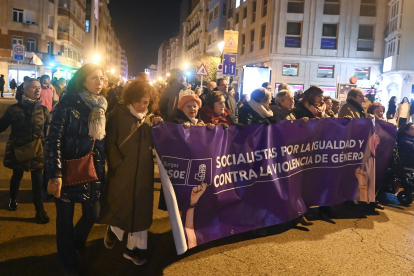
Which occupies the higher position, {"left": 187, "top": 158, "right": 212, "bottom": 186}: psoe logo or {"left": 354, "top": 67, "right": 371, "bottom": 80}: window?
{"left": 354, "top": 67, "right": 371, "bottom": 80}: window

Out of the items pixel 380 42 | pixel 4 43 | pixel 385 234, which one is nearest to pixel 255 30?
pixel 380 42

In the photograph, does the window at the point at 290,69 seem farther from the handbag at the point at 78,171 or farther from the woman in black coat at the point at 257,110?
the handbag at the point at 78,171

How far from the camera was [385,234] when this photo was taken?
5.42 m

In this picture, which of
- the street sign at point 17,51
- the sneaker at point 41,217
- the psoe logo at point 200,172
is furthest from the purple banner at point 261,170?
the street sign at point 17,51

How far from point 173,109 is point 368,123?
3566 millimetres

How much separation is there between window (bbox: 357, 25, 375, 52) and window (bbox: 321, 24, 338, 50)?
2.27 meters

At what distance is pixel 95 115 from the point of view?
11.7ft

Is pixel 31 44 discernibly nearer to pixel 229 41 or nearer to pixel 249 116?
pixel 229 41

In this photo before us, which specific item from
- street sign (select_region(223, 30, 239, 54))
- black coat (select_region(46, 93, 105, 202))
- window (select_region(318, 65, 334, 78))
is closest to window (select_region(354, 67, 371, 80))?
window (select_region(318, 65, 334, 78))

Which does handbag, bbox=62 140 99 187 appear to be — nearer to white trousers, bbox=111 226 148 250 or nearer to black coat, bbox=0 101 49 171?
white trousers, bbox=111 226 148 250

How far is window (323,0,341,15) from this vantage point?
3372 centimetres

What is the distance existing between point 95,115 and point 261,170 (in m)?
2.37

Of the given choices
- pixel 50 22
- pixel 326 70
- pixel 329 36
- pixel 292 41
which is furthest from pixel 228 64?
pixel 50 22

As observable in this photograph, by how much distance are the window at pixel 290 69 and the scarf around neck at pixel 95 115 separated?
31.8 meters
